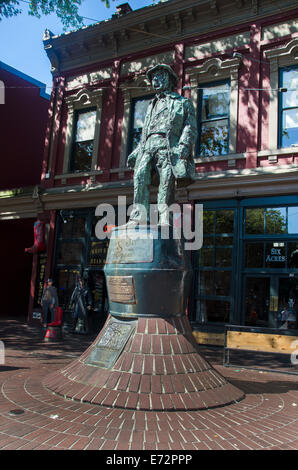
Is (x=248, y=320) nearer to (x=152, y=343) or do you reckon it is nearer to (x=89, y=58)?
(x=152, y=343)

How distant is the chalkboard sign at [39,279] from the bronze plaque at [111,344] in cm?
985

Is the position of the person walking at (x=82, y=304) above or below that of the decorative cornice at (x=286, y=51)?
below

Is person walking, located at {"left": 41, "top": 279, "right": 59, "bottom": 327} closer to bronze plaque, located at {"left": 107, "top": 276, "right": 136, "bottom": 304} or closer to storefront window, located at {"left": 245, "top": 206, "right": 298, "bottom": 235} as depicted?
storefront window, located at {"left": 245, "top": 206, "right": 298, "bottom": 235}

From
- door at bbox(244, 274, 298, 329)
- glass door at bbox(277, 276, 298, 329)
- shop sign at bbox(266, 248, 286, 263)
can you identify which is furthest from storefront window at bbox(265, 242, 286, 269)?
glass door at bbox(277, 276, 298, 329)

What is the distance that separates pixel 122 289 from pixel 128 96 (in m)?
10.1

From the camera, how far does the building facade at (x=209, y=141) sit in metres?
10.4

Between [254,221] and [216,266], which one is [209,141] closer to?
[254,221]

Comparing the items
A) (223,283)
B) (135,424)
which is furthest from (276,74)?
(135,424)

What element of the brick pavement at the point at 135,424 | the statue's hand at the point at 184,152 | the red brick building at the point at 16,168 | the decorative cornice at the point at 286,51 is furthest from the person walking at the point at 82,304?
the decorative cornice at the point at 286,51

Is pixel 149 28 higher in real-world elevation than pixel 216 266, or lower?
higher

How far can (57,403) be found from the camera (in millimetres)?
3957

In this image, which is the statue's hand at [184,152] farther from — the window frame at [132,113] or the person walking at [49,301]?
the person walking at [49,301]

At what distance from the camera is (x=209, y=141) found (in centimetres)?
1187

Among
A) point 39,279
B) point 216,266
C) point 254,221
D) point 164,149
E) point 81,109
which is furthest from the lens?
point 81,109
